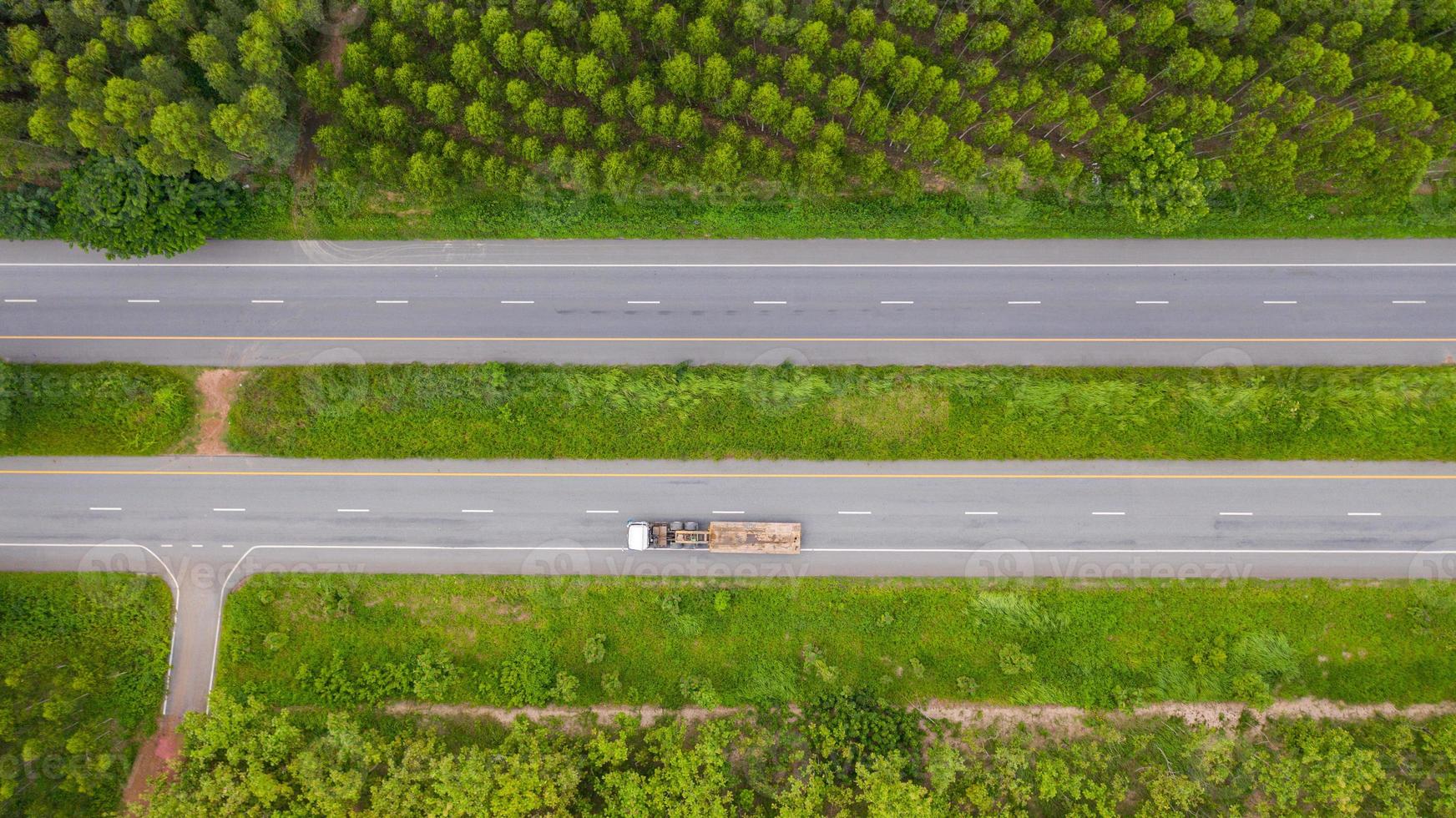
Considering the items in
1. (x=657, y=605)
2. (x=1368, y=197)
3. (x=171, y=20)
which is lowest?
(x=657, y=605)

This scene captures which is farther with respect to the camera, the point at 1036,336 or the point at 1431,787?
the point at 1036,336

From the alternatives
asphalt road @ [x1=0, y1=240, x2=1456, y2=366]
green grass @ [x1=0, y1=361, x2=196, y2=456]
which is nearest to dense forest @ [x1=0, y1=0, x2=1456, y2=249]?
asphalt road @ [x1=0, y1=240, x2=1456, y2=366]

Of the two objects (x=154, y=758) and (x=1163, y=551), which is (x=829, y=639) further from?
(x=154, y=758)

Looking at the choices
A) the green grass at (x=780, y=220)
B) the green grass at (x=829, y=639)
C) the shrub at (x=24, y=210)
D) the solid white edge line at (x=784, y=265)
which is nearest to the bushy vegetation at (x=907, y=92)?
the green grass at (x=780, y=220)

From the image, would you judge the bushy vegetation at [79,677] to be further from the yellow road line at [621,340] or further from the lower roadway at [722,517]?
the yellow road line at [621,340]

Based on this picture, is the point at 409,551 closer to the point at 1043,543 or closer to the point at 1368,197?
the point at 1043,543

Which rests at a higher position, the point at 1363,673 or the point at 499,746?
the point at 1363,673

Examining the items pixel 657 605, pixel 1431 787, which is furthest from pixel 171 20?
pixel 1431 787
